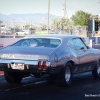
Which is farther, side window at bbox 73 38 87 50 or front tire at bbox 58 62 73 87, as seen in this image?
side window at bbox 73 38 87 50

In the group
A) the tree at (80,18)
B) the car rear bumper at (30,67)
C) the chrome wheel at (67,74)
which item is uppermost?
the tree at (80,18)

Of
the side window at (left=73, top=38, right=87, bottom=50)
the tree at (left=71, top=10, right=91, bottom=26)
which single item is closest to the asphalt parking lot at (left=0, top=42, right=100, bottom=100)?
the side window at (left=73, top=38, right=87, bottom=50)

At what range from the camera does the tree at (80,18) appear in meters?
76.4

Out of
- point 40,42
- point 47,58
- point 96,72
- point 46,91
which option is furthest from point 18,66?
point 96,72

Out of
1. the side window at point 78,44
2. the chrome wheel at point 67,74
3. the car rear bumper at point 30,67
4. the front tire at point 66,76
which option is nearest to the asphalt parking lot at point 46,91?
the front tire at point 66,76

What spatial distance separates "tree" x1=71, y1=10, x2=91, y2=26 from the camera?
7638 cm

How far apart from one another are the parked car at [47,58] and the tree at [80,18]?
6829 cm

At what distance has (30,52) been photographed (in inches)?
280

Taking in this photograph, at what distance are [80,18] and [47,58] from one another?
72.3 metres

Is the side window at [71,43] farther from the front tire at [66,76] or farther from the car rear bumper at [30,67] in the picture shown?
the car rear bumper at [30,67]

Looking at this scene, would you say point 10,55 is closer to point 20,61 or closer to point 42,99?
point 20,61

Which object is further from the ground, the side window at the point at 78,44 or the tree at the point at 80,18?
the tree at the point at 80,18

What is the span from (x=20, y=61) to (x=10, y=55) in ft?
1.22

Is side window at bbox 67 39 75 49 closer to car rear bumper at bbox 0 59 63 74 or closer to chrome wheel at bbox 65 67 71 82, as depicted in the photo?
chrome wheel at bbox 65 67 71 82
